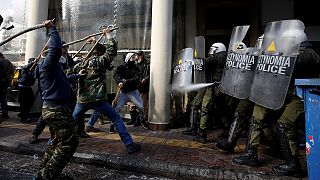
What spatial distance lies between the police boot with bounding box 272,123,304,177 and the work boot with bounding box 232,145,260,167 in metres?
0.26

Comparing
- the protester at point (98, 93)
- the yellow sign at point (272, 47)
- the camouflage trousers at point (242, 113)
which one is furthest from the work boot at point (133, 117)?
the yellow sign at point (272, 47)

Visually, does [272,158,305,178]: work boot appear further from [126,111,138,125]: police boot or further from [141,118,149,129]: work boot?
[126,111,138,125]: police boot

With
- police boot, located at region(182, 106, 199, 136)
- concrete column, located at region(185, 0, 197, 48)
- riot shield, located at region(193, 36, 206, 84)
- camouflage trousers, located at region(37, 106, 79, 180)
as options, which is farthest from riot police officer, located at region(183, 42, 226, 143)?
concrete column, located at region(185, 0, 197, 48)

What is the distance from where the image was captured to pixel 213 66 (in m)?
4.65

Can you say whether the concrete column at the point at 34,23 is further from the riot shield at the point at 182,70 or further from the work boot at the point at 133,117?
the riot shield at the point at 182,70

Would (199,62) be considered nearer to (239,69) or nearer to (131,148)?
(239,69)

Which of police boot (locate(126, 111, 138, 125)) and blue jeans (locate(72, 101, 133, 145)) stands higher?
blue jeans (locate(72, 101, 133, 145))

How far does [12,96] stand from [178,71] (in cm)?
556

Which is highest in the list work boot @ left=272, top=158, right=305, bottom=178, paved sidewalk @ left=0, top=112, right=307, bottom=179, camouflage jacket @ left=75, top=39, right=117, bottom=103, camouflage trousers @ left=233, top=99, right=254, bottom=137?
camouflage jacket @ left=75, top=39, right=117, bottom=103

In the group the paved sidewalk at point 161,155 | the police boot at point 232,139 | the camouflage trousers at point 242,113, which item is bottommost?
the paved sidewalk at point 161,155

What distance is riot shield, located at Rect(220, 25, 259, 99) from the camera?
3588mm

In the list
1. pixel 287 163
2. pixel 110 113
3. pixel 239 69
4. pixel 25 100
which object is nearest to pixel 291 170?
pixel 287 163

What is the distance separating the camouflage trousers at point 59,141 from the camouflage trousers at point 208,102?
2.44 metres

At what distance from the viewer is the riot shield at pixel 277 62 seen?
2.89 m
